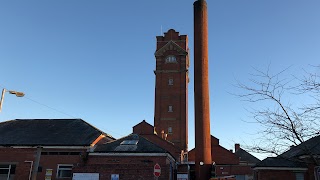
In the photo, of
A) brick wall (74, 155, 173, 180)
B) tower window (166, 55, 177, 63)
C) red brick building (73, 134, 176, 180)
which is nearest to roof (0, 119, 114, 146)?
red brick building (73, 134, 176, 180)

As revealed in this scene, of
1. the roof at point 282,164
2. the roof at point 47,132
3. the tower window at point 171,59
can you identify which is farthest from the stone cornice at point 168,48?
the roof at point 282,164

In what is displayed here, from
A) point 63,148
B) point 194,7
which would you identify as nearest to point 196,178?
point 63,148

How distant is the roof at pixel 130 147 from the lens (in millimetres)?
24438

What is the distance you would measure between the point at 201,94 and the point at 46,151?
55.0ft

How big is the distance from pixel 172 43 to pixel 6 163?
3177 cm

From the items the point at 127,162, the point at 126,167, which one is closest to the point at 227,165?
the point at 127,162

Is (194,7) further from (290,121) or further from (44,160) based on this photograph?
(290,121)

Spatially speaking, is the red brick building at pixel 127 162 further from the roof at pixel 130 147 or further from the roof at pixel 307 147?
the roof at pixel 307 147

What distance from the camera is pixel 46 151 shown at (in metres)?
26.6

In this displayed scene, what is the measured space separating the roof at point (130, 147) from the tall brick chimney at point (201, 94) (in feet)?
24.2

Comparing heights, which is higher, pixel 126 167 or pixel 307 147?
pixel 307 147

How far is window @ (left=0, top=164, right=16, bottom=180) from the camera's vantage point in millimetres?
26305

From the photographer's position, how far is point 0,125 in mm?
31453

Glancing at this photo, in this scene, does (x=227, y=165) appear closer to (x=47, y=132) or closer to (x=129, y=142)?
(x=129, y=142)
